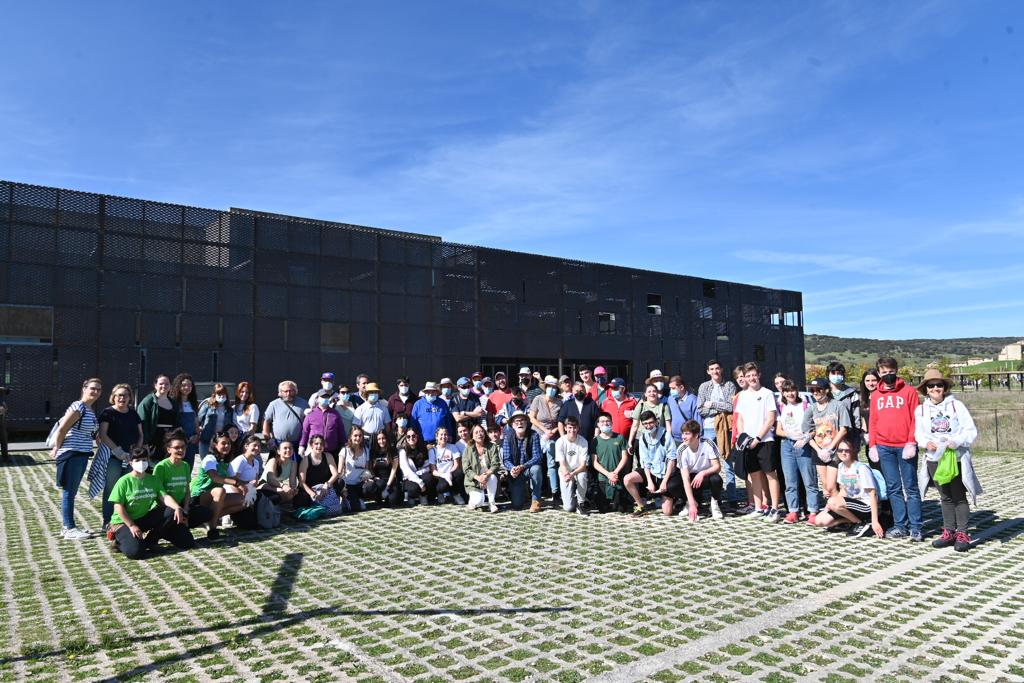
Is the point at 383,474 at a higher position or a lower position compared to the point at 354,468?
lower

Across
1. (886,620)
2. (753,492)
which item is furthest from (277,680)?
(753,492)

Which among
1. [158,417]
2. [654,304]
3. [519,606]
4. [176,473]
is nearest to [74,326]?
[158,417]

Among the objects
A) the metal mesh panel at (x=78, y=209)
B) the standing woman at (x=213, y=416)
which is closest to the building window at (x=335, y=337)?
the metal mesh panel at (x=78, y=209)

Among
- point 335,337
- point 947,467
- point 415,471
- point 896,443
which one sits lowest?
point 415,471

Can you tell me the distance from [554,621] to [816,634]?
1.75 m

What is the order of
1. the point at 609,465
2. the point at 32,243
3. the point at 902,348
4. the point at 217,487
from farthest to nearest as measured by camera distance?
the point at 902,348, the point at 32,243, the point at 609,465, the point at 217,487

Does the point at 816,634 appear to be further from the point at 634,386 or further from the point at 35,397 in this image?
the point at 634,386

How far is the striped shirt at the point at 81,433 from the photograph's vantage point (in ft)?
23.7

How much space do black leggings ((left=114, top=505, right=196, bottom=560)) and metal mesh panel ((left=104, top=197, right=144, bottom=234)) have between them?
18.9m

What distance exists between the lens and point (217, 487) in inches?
306

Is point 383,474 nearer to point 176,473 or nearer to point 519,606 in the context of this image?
point 176,473

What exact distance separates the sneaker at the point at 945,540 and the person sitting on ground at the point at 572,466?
13.2 ft

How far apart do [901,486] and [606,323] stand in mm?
27246

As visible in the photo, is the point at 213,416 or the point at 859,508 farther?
the point at 213,416
